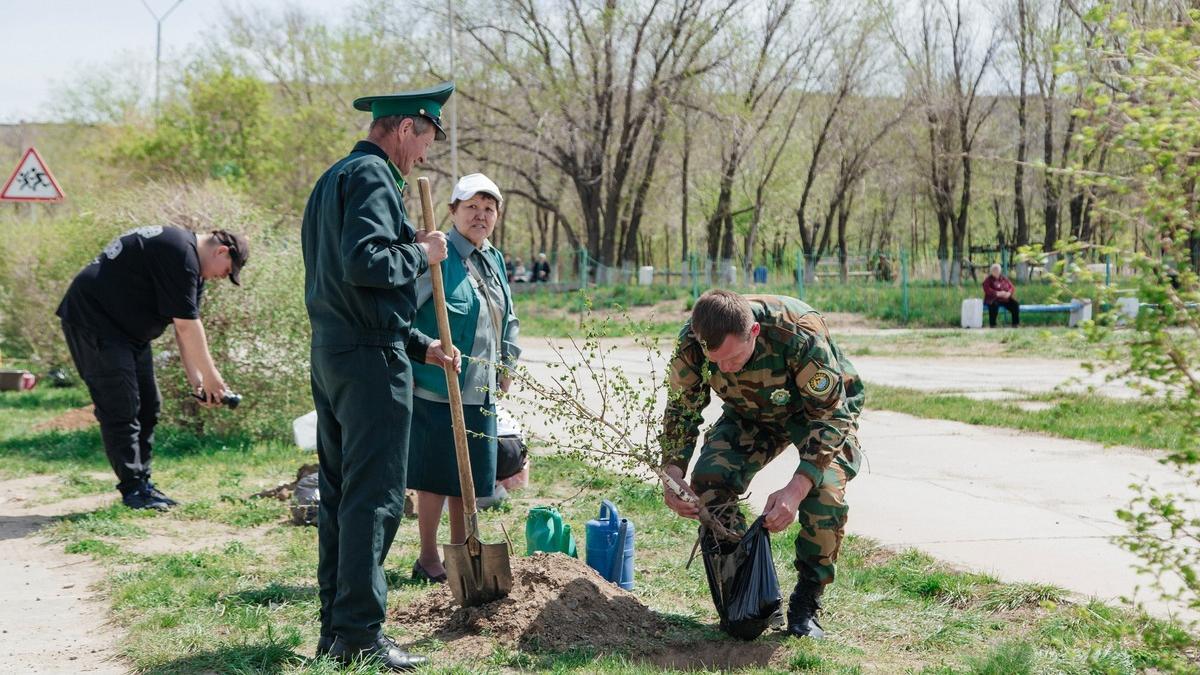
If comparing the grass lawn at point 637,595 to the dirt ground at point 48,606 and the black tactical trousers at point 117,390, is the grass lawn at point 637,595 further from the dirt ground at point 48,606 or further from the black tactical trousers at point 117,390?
the black tactical trousers at point 117,390

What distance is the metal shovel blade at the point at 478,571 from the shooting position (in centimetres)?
438

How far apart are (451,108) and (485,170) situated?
6.53 metres

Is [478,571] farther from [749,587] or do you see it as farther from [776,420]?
[776,420]

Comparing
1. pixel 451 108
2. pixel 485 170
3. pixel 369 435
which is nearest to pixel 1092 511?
pixel 369 435

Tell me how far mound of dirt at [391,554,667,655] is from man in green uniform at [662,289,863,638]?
0.51 meters

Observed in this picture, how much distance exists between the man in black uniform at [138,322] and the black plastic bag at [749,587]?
3.75 metres

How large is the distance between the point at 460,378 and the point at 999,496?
3.84 m

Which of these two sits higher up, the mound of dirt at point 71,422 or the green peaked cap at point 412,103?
the green peaked cap at point 412,103

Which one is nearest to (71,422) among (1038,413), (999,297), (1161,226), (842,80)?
(1038,413)

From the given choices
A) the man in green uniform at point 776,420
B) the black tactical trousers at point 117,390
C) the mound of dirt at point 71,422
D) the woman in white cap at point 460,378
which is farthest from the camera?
the mound of dirt at point 71,422

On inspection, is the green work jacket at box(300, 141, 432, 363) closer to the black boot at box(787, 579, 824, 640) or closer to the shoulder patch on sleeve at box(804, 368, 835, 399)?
the shoulder patch on sleeve at box(804, 368, 835, 399)

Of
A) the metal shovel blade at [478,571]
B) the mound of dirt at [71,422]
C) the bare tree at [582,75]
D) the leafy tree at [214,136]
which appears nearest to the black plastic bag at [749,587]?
the metal shovel blade at [478,571]

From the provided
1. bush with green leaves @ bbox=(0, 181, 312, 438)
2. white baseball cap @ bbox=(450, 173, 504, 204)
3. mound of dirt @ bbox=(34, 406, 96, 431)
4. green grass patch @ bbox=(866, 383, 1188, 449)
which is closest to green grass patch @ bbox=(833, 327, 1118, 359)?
green grass patch @ bbox=(866, 383, 1188, 449)

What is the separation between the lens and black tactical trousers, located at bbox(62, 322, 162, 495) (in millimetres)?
6824
